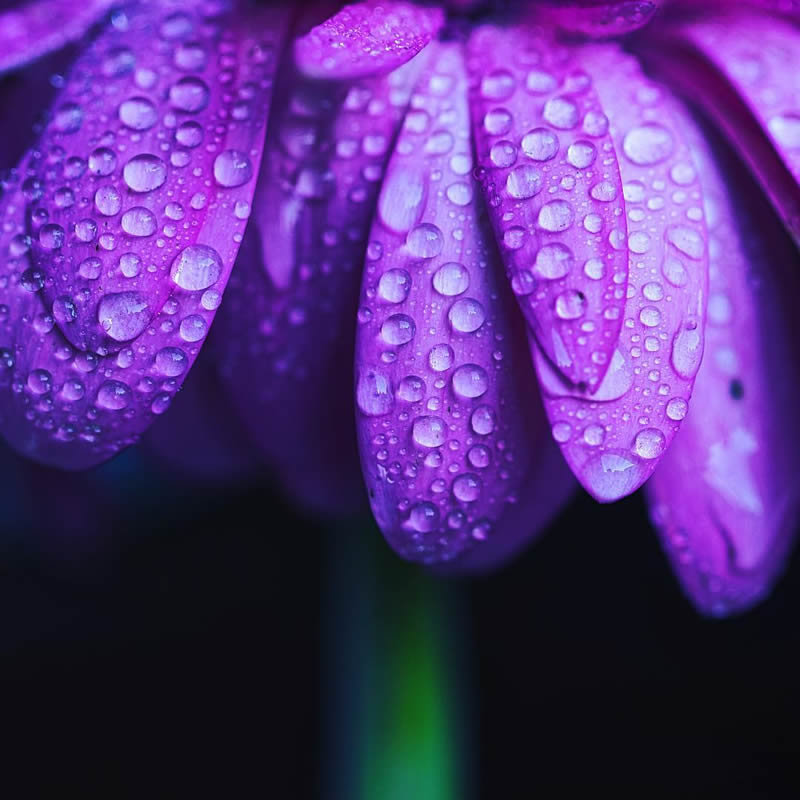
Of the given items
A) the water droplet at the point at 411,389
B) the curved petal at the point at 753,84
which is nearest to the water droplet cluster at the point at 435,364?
the water droplet at the point at 411,389

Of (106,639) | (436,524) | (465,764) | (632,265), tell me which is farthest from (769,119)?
(106,639)

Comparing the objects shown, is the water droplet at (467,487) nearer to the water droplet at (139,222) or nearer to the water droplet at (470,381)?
the water droplet at (470,381)

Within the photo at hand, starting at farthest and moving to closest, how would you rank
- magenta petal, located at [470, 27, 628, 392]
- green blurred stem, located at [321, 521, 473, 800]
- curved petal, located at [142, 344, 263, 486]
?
1. green blurred stem, located at [321, 521, 473, 800]
2. curved petal, located at [142, 344, 263, 486]
3. magenta petal, located at [470, 27, 628, 392]

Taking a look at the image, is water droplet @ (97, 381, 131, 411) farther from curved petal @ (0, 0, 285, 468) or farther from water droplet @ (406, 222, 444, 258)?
water droplet @ (406, 222, 444, 258)

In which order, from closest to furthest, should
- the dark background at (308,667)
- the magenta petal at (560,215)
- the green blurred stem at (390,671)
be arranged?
1. the magenta petal at (560,215)
2. the green blurred stem at (390,671)
3. the dark background at (308,667)

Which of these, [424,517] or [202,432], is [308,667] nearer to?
[202,432]

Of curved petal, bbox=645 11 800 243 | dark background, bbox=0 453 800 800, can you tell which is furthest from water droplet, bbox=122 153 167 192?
dark background, bbox=0 453 800 800

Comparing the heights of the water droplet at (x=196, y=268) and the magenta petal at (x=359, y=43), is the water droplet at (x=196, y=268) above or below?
below
